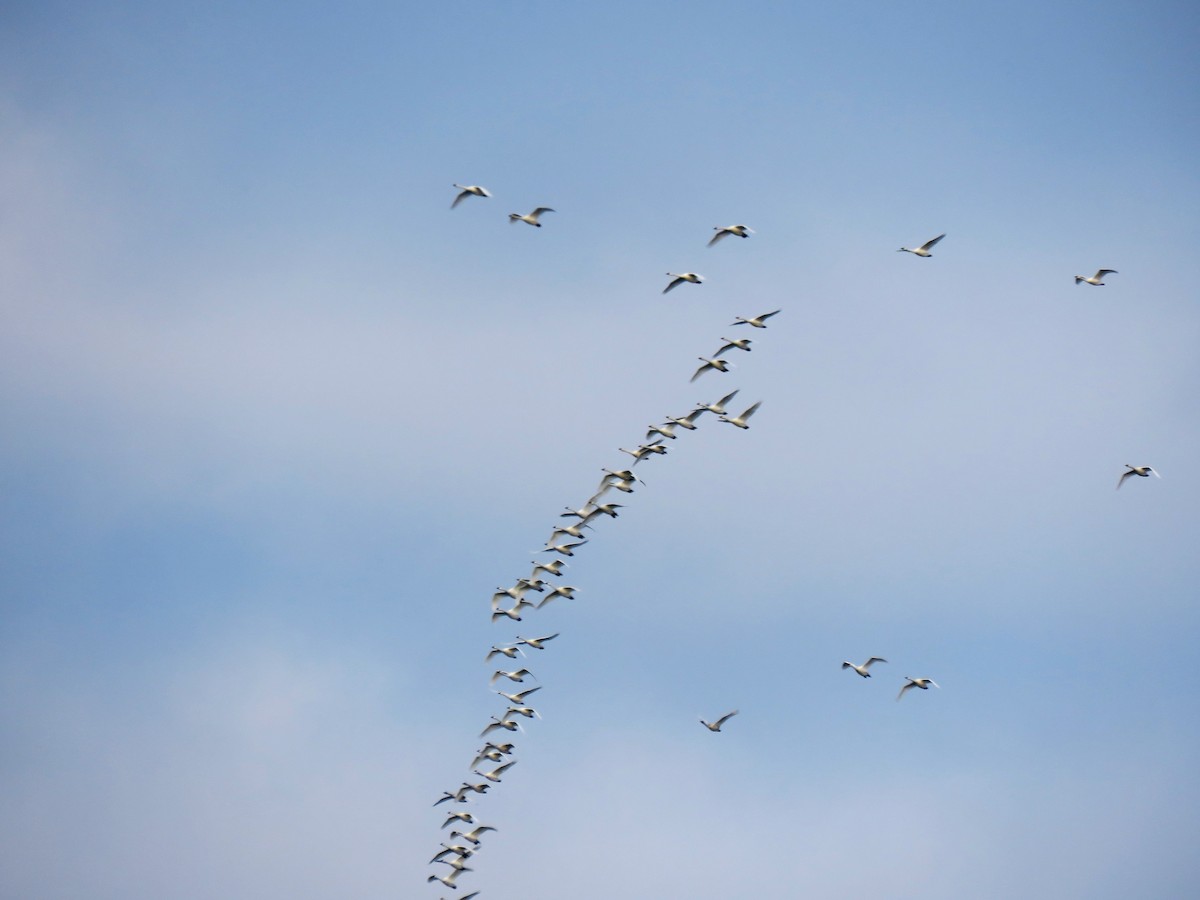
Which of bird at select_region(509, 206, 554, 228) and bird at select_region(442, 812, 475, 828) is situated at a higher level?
bird at select_region(509, 206, 554, 228)

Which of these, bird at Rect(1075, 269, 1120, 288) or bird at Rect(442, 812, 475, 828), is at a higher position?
bird at Rect(1075, 269, 1120, 288)

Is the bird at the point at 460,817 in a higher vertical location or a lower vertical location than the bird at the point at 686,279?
lower

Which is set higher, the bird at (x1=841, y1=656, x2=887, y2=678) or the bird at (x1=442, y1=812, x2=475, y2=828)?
the bird at (x1=841, y1=656, x2=887, y2=678)

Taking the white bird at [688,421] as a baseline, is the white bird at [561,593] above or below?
below

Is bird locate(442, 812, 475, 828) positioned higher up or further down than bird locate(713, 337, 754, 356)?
further down

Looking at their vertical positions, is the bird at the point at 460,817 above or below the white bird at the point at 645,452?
below

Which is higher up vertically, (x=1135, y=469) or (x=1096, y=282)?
(x=1096, y=282)

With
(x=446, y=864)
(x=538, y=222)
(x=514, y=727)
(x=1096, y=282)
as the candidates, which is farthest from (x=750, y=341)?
(x=446, y=864)

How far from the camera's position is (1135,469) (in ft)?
326

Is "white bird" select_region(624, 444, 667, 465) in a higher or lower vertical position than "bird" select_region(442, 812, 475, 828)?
higher

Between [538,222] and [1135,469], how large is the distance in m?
37.5

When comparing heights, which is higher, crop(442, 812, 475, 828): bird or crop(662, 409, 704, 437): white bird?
crop(662, 409, 704, 437): white bird

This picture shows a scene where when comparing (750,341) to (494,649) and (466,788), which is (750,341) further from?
(466,788)

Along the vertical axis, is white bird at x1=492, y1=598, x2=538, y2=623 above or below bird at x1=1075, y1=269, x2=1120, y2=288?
below
